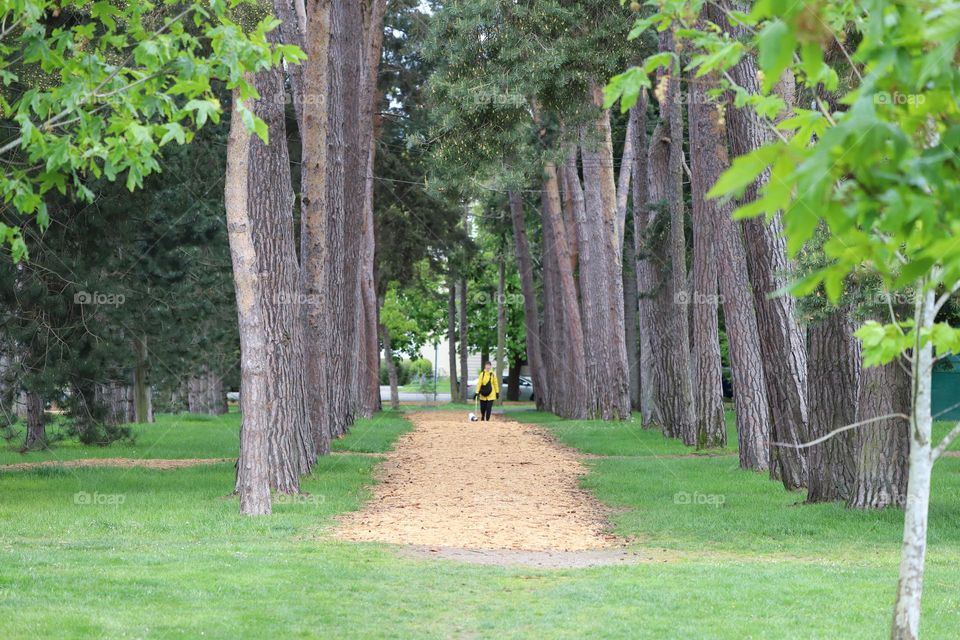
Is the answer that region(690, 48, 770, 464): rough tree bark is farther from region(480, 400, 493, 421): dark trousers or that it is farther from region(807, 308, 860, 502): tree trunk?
region(480, 400, 493, 421): dark trousers

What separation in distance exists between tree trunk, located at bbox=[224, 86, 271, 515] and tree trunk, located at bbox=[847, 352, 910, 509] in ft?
21.0

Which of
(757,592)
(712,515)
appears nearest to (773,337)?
(712,515)

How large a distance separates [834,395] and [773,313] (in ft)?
4.07

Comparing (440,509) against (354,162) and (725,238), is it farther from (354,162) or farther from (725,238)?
(354,162)

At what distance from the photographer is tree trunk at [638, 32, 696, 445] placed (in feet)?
73.1

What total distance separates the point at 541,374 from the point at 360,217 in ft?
67.3

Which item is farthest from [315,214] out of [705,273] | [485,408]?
[485,408]

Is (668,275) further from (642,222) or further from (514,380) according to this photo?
(514,380)

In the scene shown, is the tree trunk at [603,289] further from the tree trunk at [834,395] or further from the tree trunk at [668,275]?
the tree trunk at [834,395]

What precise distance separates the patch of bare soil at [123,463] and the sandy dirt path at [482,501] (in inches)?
128

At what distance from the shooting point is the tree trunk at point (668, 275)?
22.3m

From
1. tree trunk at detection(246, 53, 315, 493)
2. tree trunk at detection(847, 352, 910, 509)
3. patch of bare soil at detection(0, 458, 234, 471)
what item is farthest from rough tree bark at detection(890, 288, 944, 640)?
patch of bare soil at detection(0, 458, 234, 471)

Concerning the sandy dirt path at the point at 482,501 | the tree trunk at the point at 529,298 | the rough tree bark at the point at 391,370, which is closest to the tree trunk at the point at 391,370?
the rough tree bark at the point at 391,370

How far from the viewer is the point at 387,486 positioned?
16.1 metres
